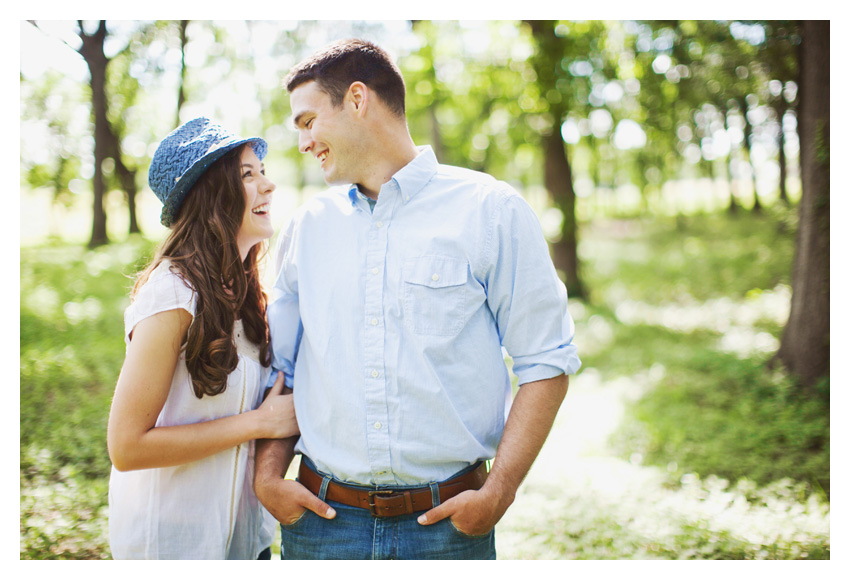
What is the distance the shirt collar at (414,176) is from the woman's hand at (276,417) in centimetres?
73

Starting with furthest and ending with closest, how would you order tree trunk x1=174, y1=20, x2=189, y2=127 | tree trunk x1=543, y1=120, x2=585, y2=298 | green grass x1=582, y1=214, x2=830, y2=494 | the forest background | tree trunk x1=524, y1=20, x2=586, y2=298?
tree trunk x1=543, y1=120, x2=585, y2=298 → tree trunk x1=524, y1=20, x2=586, y2=298 → tree trunk x1=174, y1=20, x2=189, y2=127 → green grass x1=582, y1=214, x2=830, y2=494 → the forest background

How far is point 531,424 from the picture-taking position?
186 cm

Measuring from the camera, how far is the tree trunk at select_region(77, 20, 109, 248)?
14.4ft

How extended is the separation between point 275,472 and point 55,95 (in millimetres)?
5214

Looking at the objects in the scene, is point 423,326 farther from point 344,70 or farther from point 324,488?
point 344,70

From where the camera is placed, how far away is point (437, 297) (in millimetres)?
1829

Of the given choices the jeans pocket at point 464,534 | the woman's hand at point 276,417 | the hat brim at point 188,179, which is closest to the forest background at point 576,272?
the hat brim at point 188,179

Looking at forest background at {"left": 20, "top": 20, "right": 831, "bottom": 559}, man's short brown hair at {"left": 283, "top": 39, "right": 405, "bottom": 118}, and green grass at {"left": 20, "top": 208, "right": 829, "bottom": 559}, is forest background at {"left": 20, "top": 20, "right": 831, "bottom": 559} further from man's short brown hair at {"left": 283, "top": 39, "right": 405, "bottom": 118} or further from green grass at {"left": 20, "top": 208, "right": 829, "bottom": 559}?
man's short brown hair at {"left": 283, "top": 39, "right": 405, "bottom": 118}

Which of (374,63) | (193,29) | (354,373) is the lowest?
(354,373)

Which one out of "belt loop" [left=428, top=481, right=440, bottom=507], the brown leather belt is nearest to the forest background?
the brown leather belt

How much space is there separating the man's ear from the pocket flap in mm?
559

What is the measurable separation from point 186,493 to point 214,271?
29.4 inches

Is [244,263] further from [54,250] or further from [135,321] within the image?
[54,250]
